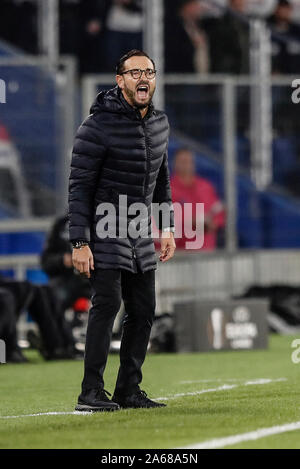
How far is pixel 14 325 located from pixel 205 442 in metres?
6.95

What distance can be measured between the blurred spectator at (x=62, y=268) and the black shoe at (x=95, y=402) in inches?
247

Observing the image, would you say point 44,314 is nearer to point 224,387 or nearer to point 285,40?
point 224,387

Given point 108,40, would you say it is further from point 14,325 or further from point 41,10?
point 14,325

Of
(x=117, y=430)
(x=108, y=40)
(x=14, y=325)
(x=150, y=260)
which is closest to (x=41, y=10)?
(x=108, y=40)

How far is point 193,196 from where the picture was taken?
18.1 meters

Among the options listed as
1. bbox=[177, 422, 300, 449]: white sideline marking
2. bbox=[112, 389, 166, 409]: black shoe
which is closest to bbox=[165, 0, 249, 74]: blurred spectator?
bbox=[112, 389, 166, 409]: black shoe

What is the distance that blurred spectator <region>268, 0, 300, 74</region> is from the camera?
2184cm

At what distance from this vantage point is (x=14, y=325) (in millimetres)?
13344

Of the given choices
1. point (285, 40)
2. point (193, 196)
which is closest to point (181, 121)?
point (193, 196)

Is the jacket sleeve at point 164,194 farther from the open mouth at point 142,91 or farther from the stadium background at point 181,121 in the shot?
the stadium background at point 181,121

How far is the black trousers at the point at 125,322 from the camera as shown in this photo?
804 cm

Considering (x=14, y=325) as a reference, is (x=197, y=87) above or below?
above

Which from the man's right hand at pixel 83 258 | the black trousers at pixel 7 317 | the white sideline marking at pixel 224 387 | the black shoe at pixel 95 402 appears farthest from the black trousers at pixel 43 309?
the man's right hand at pixel 83 258

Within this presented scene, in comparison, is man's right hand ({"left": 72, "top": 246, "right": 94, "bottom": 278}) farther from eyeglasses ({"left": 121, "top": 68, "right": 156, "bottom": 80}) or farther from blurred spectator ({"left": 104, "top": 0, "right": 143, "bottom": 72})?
blurred spectator ({"left": 104, "top": 0, "right": 143, "bottom": 72})
